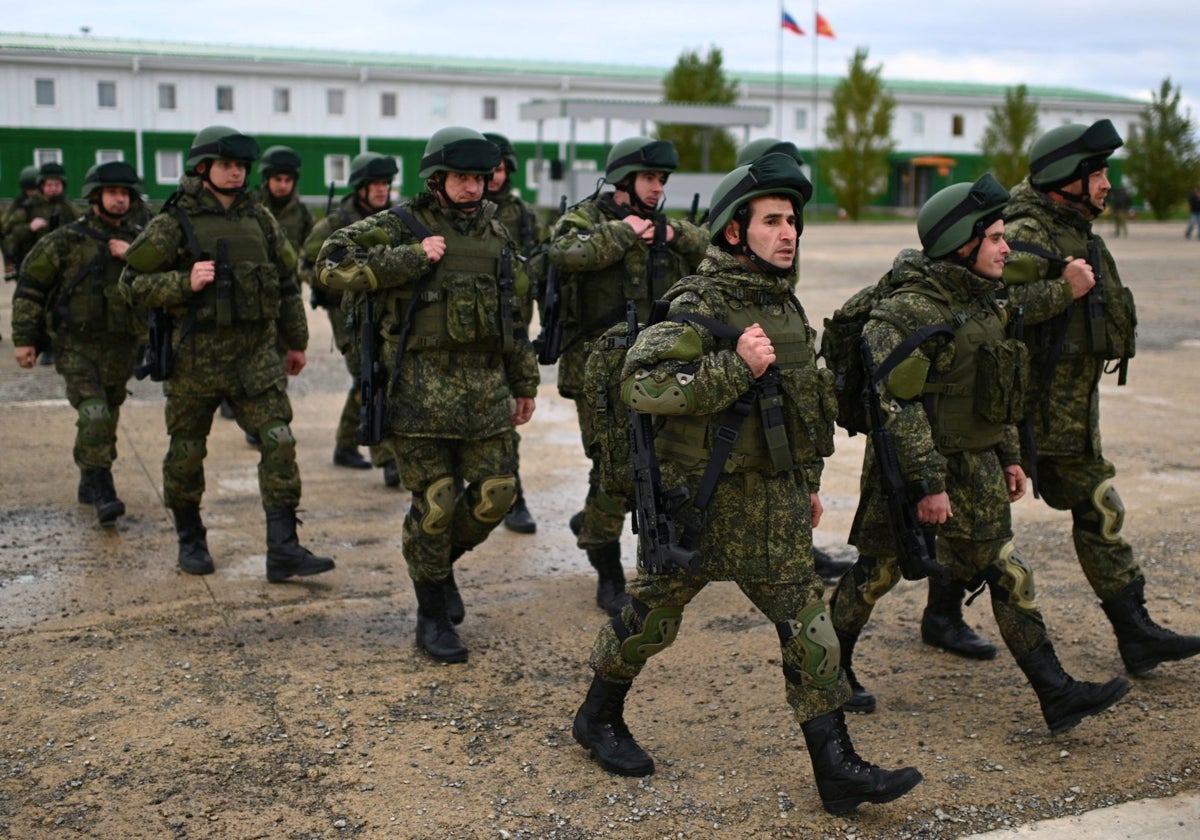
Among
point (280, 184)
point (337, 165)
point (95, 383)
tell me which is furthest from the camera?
point (337, 165)

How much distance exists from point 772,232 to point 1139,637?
8.24 ft

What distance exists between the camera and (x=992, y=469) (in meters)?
4.75

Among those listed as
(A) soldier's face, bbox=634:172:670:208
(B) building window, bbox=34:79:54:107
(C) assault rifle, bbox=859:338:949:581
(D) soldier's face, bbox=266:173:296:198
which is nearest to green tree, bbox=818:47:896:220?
(B) building window, bbox=34:79:54:107

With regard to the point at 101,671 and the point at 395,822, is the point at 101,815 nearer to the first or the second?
the point at 395,822

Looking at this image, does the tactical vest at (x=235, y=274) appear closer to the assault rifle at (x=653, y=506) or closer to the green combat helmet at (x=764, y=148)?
the green combat helmet at (x=764, y=148)

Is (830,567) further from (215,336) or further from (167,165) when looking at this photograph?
(167,165)

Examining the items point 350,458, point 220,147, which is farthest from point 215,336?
point 350,458

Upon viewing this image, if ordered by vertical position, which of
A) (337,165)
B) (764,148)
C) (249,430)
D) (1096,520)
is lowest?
(1096,520)

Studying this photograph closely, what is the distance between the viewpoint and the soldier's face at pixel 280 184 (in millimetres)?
9992

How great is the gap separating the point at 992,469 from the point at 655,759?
1.61 metres

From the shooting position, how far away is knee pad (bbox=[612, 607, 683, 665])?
4.32 meters

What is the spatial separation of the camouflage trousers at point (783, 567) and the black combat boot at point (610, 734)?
0.58m

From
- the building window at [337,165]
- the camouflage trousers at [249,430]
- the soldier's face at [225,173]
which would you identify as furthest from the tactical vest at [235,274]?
the building window at [337,165]

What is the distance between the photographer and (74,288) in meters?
7.75
